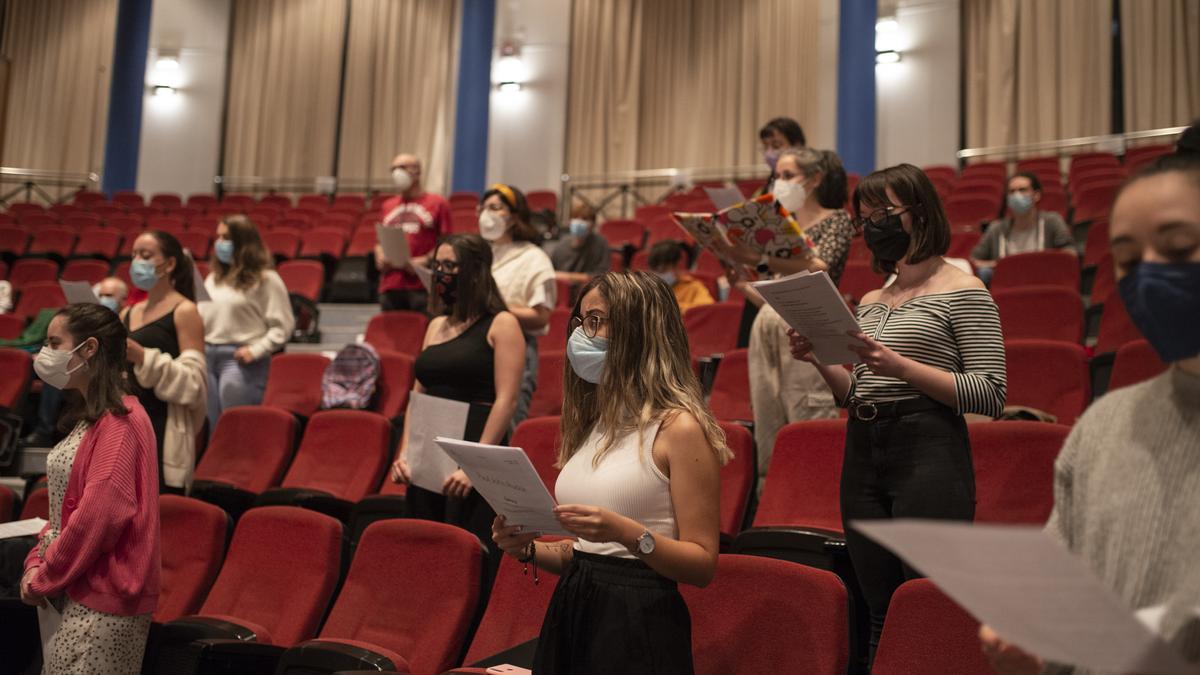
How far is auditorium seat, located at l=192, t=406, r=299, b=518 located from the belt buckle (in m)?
2.60

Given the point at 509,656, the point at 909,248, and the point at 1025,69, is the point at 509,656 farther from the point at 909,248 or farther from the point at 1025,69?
the point at 1025,69

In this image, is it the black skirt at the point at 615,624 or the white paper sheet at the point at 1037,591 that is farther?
the black skirt at the point at 615,624

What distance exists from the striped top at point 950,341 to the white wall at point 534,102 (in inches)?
431

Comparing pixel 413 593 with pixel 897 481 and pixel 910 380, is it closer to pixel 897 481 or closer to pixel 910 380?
pixel 897 481

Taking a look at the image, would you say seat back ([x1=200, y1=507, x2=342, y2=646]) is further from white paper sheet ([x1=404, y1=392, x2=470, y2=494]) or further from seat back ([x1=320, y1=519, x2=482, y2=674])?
white paper sheet ([x1=404, y1=392, x2=470, y2=494])

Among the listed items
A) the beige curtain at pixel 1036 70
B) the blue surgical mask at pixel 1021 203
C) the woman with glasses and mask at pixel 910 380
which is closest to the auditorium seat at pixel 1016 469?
the woman with glasses and mask at pixel 910 380

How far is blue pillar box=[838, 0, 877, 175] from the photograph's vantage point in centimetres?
978

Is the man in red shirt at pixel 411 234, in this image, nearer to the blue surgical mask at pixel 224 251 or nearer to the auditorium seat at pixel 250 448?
the blue surgical mask at pixel 224 251

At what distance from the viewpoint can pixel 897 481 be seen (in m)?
2.05

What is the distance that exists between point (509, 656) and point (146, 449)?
114 centimetres

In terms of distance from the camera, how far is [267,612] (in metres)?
2.97

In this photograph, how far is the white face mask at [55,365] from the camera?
2654 millimetres

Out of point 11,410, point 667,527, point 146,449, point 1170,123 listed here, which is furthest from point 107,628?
point 1170,123

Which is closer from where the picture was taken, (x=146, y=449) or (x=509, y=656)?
(x=509, y=656)
